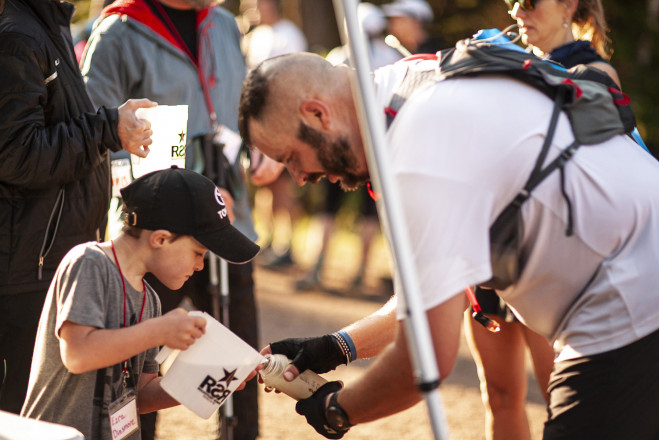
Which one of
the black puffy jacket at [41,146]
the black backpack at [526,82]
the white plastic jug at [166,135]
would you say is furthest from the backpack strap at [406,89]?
the black puffy jacket at [41,146]

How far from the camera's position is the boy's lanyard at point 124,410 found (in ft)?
8.02

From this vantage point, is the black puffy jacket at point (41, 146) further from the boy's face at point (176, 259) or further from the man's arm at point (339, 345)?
the man's arm at point (339, 345)

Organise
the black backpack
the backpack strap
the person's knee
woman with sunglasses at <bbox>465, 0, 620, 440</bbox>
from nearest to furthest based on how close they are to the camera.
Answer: the black backpack → the backpack strap → woman with sunglasses at <bbox>465, 0, 620, 440</bbox> → the person's knee

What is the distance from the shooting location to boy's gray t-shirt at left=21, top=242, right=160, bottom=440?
2.38 metres

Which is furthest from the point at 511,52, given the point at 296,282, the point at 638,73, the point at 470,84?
the point at 638,73

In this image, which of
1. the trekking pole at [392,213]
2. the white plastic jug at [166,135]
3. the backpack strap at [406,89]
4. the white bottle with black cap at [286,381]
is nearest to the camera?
the trekking pole at [392,213]

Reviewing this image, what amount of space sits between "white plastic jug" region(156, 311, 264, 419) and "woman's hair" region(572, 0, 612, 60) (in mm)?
2201

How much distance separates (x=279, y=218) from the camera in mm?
8836

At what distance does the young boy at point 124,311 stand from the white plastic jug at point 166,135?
42cm

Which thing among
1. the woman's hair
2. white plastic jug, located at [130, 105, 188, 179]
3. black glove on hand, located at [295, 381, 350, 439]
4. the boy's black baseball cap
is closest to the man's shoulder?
white plastic jug, located at [130, 105, 188, 179]

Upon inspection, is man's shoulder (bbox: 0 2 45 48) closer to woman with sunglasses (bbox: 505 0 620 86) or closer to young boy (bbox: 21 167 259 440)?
young boy (bbox: 21 167 259 440)

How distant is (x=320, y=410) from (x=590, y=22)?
227 cm

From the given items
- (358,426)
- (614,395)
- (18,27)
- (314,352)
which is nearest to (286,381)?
(314,352)

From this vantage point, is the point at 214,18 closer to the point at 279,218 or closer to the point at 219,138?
the point at 219,138
